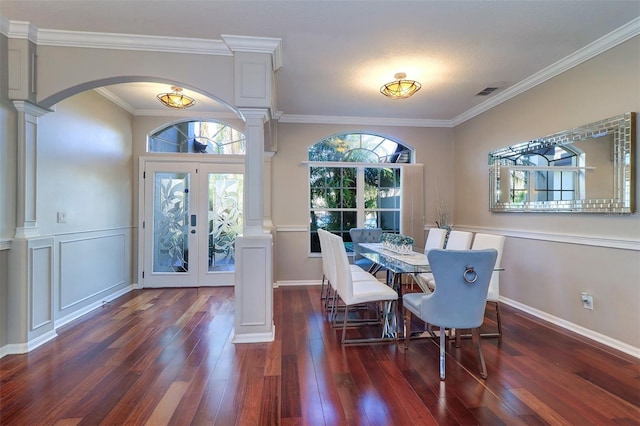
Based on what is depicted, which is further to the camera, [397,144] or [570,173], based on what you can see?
[397,144]

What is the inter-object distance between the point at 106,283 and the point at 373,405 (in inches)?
151

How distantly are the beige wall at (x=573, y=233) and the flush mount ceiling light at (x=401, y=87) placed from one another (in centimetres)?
148

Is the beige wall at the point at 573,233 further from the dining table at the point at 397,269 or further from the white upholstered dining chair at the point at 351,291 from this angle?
the white upholstered dining chair at the point at 351,291

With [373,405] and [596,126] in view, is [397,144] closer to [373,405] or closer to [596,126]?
[596,126]

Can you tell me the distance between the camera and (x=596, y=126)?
2.88 m

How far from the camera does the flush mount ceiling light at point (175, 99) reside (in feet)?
12.8

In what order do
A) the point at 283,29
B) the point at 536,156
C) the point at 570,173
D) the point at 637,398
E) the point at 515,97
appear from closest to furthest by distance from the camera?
1. the point at 637,398
2. the point at 283,29
3. the point at 570,173
4. the point at 536,156
5. the point at 515,97

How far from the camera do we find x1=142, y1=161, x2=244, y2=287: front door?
4.81 metres

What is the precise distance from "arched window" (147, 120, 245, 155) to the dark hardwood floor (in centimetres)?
280

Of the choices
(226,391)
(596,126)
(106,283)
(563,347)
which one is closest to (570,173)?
(596,126)

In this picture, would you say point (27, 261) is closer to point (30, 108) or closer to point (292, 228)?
point (30, 108)

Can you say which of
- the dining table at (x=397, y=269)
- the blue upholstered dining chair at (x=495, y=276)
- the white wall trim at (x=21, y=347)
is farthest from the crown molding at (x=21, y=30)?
the blue upholstered dining chair at (x=495, y=276)

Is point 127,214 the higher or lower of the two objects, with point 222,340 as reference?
higher

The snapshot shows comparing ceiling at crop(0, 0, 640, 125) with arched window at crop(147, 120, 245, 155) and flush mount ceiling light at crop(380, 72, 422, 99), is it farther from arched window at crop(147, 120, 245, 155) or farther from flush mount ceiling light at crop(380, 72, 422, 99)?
arched window at crop(147, 120, 245, 155)
